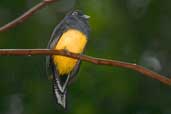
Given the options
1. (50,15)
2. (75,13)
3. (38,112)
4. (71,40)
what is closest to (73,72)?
(71,40)

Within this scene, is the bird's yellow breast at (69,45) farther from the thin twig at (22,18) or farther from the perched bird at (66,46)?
the thin twig at (22,18)

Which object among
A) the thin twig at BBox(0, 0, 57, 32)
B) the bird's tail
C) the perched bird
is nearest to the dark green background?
the perched bird

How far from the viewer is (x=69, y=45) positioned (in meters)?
5.11

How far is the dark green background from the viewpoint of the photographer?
26.8 feet

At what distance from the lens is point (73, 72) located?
17.2 ft

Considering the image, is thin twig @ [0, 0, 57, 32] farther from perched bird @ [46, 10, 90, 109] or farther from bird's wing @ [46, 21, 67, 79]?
bird's wing @ [46, 21, 67, 79]

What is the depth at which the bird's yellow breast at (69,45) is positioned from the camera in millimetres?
5113

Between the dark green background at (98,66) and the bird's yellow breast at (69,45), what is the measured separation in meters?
2.74

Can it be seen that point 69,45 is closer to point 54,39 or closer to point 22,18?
point 54,39

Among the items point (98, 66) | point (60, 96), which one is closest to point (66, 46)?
point (60, 96)

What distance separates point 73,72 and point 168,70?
3640 mm

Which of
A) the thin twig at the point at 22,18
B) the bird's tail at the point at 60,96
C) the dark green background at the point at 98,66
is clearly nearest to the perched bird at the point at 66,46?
the bird's tail at the point at 60,96

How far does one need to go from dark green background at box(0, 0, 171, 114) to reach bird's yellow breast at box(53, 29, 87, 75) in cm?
274

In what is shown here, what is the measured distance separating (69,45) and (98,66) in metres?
3.08
